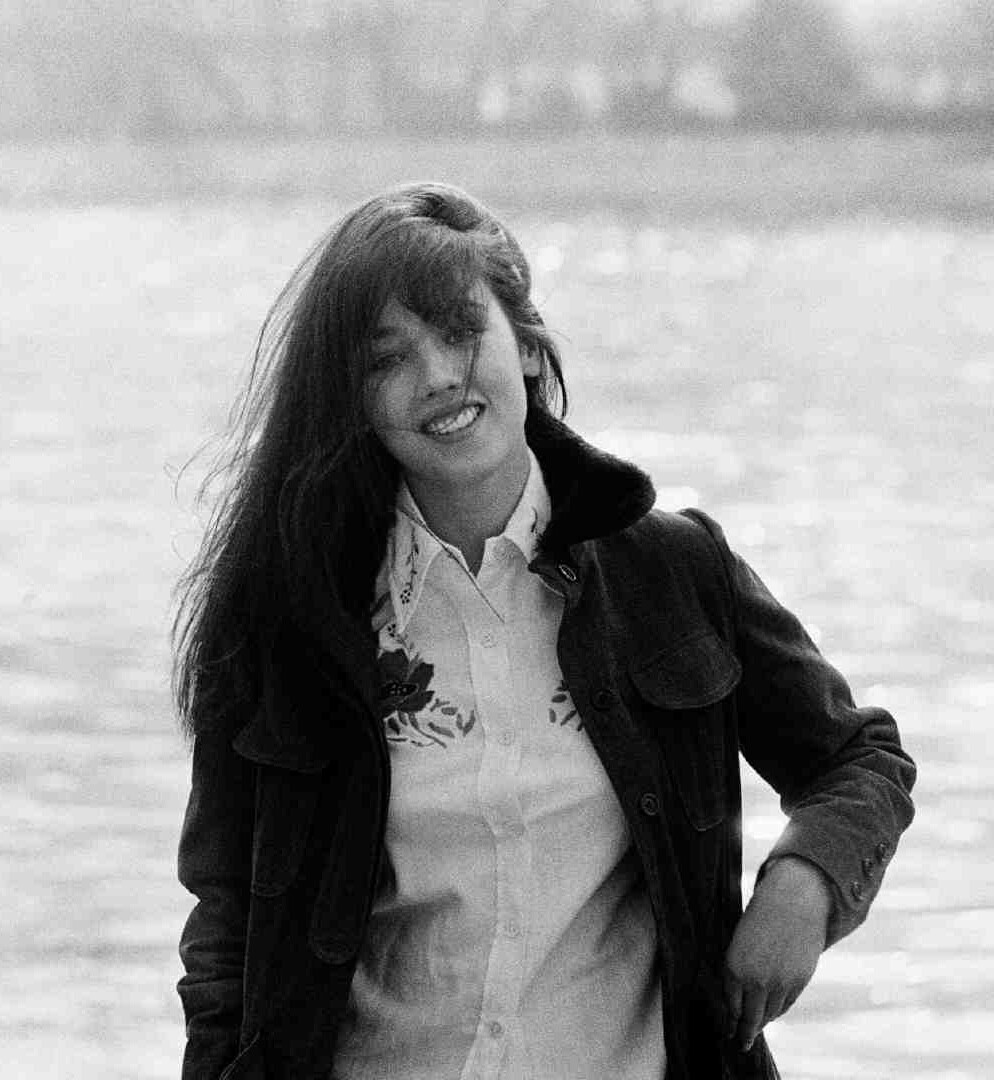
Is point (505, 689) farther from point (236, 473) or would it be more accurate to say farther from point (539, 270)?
point (539, 270)

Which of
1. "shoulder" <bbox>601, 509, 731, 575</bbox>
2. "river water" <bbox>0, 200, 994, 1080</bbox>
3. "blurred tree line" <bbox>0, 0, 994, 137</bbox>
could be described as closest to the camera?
"shoulder" <bbox>601, 509, 731, 575</bbox>

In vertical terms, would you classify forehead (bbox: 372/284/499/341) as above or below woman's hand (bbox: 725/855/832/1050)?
above

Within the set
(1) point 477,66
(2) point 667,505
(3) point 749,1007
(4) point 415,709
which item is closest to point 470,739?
(4) point 415,709

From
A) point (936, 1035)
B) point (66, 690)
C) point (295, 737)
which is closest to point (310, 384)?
point (295, 737)

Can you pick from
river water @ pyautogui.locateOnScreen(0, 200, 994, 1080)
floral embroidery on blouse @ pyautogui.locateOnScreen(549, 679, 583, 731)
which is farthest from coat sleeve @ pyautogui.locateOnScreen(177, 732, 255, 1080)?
river water @ pyautogui.locateOnScreen(0, 200, 994, 1080)

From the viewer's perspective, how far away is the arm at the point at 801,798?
1.54m

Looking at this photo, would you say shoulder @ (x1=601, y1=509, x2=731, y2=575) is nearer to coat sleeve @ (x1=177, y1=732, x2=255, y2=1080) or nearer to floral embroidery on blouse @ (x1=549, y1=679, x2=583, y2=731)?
floral embroidery on blouse @ (x1=549, y1=679, x2=583, y2=731)

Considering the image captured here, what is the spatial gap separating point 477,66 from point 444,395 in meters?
18.1

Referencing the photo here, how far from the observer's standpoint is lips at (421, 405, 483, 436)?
157cm

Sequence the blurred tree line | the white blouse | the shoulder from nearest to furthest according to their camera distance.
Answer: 1. the white blouse
2. the shoulder
3. the blurred tree line

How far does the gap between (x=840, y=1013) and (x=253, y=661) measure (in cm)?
181

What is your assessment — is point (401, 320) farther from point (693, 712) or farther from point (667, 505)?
point (667, 505)

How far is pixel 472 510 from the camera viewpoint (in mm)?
1634

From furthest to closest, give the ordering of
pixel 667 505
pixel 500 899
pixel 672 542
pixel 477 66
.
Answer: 1. pixel 477 66
2. pixel 667 505
3. pixel 672 542
4. pixel 500 899
